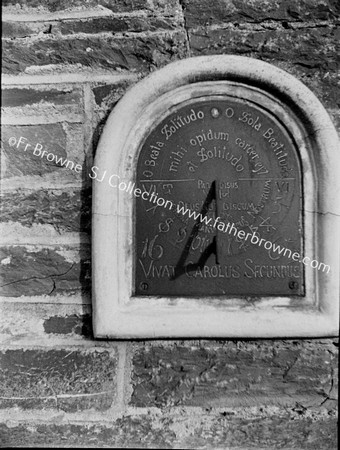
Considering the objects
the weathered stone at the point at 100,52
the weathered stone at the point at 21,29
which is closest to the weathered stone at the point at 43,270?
the weathered stone at the point at 100,52

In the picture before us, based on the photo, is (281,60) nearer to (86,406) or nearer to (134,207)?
(134,207)

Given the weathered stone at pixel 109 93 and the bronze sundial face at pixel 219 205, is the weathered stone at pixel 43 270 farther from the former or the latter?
the weathered stone at pixel 109 93

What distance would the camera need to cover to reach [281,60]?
163cm

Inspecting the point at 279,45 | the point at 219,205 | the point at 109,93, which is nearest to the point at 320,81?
the point at 279,45

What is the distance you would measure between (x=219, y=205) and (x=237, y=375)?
0.57 metres

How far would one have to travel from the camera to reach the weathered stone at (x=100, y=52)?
65.2 inches

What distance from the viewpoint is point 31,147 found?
5.45 feet

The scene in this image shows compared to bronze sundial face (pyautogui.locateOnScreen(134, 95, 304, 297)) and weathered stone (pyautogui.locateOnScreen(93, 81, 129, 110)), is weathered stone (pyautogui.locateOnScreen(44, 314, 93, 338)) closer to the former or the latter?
bronze sundial face (pyautogui.locateOnScreen(134, 95, 304, 297))

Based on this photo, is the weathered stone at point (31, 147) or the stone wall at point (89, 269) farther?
the weathered stone at point (31, 147)

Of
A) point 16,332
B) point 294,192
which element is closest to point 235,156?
point 294,192

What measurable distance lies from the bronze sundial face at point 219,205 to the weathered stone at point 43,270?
7.9 inches

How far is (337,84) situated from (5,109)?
46.3 inches

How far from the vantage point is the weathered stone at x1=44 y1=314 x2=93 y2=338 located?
5.26 feet

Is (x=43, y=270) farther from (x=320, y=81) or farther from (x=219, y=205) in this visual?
(x=320, y=81)
